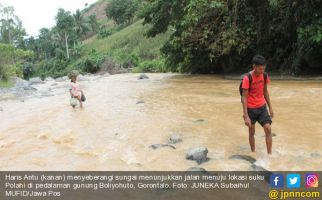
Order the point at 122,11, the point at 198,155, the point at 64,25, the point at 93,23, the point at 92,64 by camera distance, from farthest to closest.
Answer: the point at 93,23, the point at 122,11, the point at 64,25, the point at 92,64, the point at 198,155

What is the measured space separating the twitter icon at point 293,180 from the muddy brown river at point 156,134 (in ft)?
1.23

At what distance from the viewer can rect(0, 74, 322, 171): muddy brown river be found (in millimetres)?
5441

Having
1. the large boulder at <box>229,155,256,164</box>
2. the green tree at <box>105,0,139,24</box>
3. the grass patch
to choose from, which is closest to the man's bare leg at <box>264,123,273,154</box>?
the large boulder at <box>229,155,256,164</box>

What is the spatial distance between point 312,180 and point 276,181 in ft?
1.32

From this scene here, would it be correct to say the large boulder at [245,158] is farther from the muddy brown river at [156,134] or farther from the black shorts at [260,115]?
the black shorts at [260,115]

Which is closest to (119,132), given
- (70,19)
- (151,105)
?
(151,105)

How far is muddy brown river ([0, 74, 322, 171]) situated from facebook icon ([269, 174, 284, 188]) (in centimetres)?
42

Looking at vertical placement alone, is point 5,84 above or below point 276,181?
below

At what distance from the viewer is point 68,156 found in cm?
598

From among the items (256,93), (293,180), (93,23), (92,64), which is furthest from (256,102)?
(93,23)

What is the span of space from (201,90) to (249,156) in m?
8.22

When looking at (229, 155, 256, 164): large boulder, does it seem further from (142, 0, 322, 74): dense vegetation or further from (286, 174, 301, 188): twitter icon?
(142, 0, 322, 74): dense vegetation

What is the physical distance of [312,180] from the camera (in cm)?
448

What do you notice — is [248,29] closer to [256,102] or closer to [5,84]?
[256,102]
